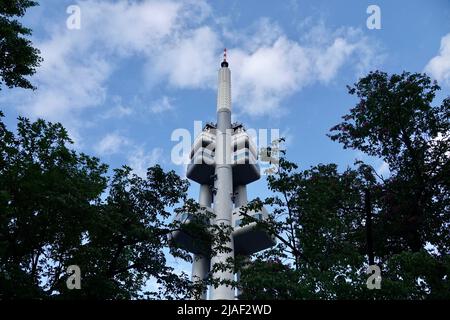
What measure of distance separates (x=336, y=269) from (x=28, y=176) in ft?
37.8

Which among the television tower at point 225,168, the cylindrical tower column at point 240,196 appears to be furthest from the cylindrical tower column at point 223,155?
the cylindrical tower column at point 240,196

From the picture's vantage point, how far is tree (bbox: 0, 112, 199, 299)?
687 inches

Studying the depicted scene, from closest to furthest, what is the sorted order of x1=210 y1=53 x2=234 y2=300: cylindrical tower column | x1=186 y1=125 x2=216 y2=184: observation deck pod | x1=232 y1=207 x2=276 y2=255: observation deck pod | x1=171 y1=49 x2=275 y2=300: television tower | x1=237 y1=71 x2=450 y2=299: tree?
x1=237 y1=71 x2=450 y2=299: tree
x1=232 y1=207 x2=276 y2=255: observation deck pod
x1=210 y1=53 x2=234 y2=300: cylindrical tower column
x1=171 y1=49 x2=275 y2=300: television tower
x1=186 y1=125 x2=216 y2=184: observation deck pod

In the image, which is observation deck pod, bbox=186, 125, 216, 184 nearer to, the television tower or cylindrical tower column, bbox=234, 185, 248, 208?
the television tower

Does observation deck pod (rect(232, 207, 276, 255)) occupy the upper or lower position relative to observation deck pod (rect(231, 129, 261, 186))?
lower

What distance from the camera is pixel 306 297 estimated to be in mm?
15312

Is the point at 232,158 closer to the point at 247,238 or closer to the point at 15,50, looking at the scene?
the point at 247,238

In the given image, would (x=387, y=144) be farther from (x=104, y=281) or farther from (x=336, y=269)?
(x=104, y=281)

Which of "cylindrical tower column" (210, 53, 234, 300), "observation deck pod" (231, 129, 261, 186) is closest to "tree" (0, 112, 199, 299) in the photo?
"cylindrical tower column" (210, 53, 234, 300)

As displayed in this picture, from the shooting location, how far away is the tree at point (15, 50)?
17609mm

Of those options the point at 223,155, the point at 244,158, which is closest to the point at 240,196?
the point at 244,158

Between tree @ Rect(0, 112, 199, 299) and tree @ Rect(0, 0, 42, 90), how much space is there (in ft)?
6.58

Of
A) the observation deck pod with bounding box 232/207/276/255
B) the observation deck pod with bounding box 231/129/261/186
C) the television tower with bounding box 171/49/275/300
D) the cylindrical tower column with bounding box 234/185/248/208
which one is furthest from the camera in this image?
the cylindrical tower column with bounding box 234/185/248/208
